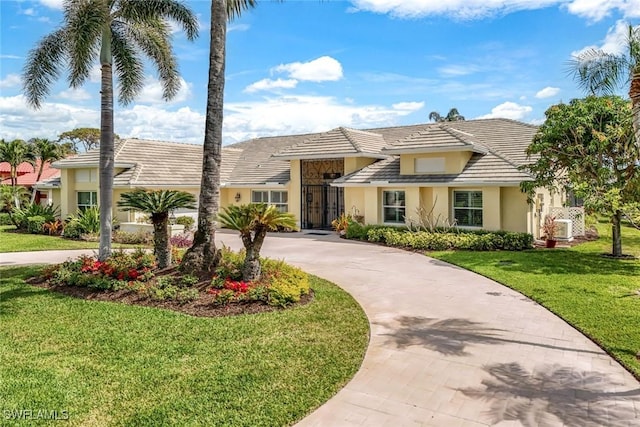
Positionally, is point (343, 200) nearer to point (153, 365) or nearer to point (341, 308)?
point (341, 308)

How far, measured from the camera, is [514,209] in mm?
20078

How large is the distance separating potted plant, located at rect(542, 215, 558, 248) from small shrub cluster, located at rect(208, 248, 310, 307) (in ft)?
42.6

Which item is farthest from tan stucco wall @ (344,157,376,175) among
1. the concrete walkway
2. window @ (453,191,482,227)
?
the concrete walkway

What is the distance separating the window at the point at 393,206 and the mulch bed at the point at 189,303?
40.8 ft

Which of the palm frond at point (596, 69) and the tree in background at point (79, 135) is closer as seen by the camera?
the palm frond at point (596, 69)

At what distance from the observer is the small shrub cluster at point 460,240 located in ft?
60.2

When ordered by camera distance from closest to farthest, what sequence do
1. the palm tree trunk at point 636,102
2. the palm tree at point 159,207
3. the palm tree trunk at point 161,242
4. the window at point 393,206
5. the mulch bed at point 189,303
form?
1. the palm tree trunk at point 636,102
2. the mulch bed at point 189,303
3. the palm tree at point 159,207
4. the palm tree trunk at point 161,242
5. the window at point 393,206

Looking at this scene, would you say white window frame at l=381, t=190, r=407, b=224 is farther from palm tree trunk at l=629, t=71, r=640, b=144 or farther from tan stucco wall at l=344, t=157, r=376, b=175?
palm tree trunk at l=629, t=71, r=640, b=144

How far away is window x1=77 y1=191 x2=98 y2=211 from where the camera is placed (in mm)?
→ 27234

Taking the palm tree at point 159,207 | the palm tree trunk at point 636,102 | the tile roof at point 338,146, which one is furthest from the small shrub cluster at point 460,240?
the palm tree trunk at point 636,102

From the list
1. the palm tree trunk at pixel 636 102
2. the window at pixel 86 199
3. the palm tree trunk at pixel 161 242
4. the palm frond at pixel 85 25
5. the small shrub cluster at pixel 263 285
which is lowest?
the small shrub cluster at pixel 263 285

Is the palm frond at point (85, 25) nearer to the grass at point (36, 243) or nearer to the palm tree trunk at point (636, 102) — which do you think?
the grass at point (36, 243)

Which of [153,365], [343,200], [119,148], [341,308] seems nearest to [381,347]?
→ [341,308]

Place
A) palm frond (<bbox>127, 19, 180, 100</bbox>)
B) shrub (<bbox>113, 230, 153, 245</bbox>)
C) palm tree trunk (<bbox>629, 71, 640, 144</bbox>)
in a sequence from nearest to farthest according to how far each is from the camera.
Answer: palm tree trunk (<bbox>629, 71, 640, 144</bbox>) → palm frond (<bbox>127, 19, 180, 100</bbox>) → shrub (<bbox>113, 230, 153, 245</bbox>)
